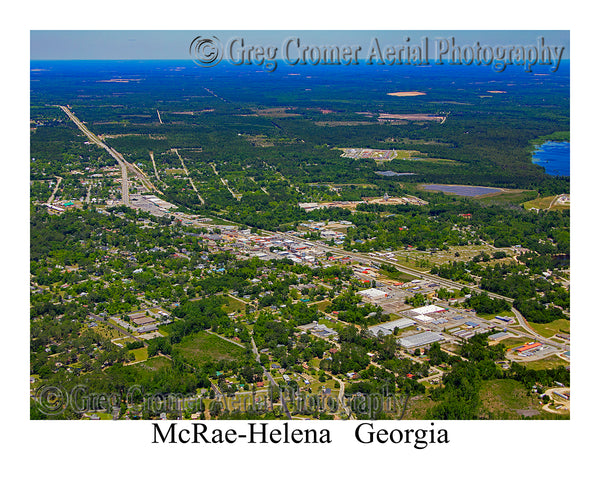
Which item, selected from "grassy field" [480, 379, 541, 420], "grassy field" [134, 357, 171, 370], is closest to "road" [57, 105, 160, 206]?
"grassy field" [134, 357, 171, 370]

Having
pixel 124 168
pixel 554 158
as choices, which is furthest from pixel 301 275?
pixel 554 158

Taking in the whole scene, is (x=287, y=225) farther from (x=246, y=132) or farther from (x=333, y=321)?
(x=246, y=132)

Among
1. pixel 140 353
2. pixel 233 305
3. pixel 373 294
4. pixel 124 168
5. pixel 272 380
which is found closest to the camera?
pixel 272 380

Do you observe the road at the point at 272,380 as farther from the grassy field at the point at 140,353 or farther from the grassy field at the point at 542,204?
the grassy field at the point at 542,204

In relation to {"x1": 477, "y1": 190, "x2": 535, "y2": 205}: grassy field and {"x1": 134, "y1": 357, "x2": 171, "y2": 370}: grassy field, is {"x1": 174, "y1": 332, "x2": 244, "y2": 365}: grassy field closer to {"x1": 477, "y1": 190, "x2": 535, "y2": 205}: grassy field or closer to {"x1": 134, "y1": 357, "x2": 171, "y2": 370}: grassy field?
{"x1": 134, "y1": 357, "x2": 171, "y2": 370}: grassy field

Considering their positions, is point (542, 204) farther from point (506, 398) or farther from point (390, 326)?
point (506, 398)
